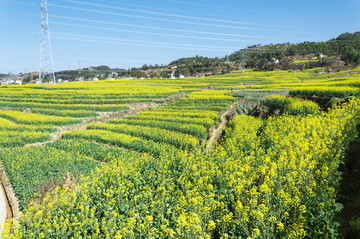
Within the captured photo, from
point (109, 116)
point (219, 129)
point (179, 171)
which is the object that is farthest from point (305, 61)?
point (179, 171)

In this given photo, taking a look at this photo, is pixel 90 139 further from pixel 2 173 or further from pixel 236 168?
pixel 236 168

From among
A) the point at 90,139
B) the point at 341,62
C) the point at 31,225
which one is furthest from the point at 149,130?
the point at 341,62

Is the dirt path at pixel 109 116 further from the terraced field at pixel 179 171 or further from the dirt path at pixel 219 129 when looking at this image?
the dirt path at pixel 219 129

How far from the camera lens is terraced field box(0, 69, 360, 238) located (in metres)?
6.46

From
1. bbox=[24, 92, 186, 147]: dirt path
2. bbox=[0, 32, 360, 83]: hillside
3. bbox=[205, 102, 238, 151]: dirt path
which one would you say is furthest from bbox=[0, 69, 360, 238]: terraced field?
bbox=[0, 32, 360, 83]: hillside

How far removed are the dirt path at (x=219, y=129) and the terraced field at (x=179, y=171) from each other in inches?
19.4

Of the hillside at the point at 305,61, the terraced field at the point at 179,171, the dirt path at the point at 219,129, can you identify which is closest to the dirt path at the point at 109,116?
the terraced field at the point at 179,171

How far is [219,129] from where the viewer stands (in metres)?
26.6

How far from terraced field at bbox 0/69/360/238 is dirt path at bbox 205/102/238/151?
19.4 inches

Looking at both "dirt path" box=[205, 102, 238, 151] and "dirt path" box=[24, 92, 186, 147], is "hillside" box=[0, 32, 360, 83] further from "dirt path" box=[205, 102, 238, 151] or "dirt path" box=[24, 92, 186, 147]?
"dirt path" box=[24, 92, 186, 147]

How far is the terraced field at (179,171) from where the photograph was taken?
6.46m

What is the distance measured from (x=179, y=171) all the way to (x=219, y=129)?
1613 cm

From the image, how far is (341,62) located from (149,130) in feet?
264

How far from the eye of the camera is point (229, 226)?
675 cm
